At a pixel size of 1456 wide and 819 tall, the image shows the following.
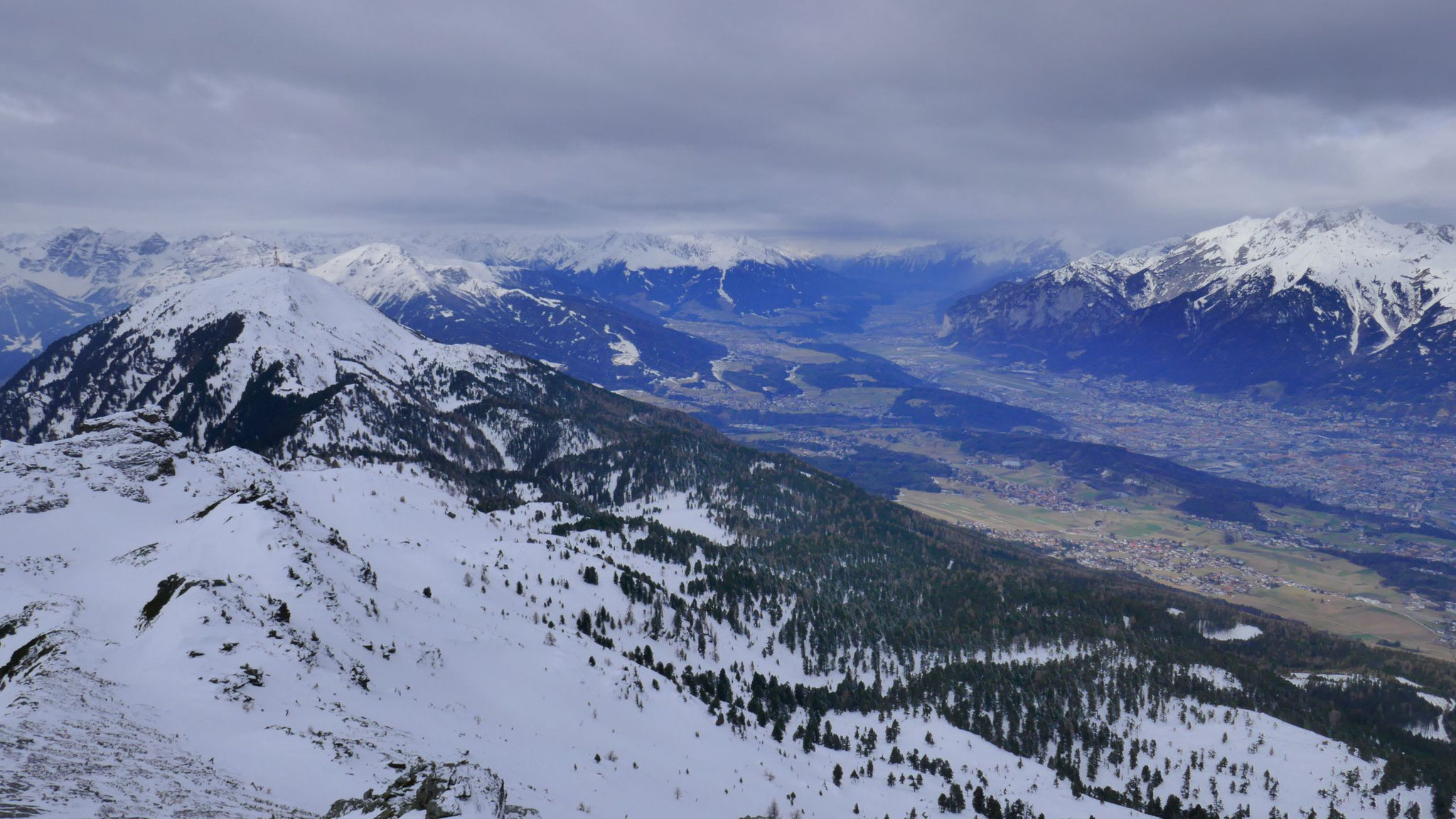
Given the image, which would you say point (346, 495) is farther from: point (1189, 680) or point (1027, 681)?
point (1189, 680)

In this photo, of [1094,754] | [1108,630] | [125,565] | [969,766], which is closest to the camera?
[125,565]

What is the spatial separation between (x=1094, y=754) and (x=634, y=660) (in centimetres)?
10042

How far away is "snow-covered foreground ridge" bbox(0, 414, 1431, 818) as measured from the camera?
1640 inches

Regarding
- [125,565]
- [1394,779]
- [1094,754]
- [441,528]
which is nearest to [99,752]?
[125,565]

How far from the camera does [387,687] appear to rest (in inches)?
2657

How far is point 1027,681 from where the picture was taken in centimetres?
16450

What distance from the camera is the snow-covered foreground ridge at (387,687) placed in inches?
1640

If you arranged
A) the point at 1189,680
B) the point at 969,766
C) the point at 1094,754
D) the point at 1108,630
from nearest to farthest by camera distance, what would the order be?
the point at 969,766 < the point at 1094,754 < the point at 1189,680 < the point at 1108,630

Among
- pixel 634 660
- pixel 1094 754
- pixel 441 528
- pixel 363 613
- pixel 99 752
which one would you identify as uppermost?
pixel 99 752

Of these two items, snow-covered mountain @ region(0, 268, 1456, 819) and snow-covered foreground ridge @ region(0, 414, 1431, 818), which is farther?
snow-covered mountain @ region(0, 268, 1456, 819)

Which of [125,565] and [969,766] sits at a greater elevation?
[125,565]

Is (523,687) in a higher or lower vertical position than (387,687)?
lower

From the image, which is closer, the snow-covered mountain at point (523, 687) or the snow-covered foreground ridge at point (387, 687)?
the snow-covered foreground ridge at point (387, 687)

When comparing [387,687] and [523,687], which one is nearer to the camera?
[387,687]
